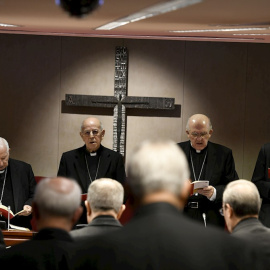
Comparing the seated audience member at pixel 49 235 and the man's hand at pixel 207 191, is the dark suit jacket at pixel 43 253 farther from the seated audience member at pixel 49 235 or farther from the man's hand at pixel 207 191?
the man's hand at pixel 207 191

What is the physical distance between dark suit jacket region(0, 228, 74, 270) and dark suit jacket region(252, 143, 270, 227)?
4171mm

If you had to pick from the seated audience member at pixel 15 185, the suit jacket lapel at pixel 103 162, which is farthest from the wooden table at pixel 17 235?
the suit jacket lapel at pixel 103 162

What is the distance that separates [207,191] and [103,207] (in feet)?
8.69

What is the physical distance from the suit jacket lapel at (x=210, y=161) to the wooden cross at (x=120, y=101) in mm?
2162

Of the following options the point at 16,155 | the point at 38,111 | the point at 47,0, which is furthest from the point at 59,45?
the point at 47,0

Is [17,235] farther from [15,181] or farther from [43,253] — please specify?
[43,253]

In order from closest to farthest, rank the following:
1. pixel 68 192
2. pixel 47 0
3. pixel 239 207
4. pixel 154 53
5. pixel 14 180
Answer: pixel 68 192 → pixel 239 207 → pixel 47 0 → pixel 14 180 → pixel 154 53

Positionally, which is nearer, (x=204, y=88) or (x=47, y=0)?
(x=47, y=0)

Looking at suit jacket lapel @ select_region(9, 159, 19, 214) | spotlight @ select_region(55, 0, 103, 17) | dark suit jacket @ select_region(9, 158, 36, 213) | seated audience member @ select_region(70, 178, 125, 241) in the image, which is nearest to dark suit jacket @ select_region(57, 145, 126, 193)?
dark suit jacket @ select_region(9, 158, 36, 213)

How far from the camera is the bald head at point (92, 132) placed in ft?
22.6

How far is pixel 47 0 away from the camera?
536cm

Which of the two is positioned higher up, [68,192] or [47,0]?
[47,0]

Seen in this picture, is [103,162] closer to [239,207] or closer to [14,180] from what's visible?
[14,180]

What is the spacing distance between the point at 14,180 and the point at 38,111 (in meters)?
2.57
